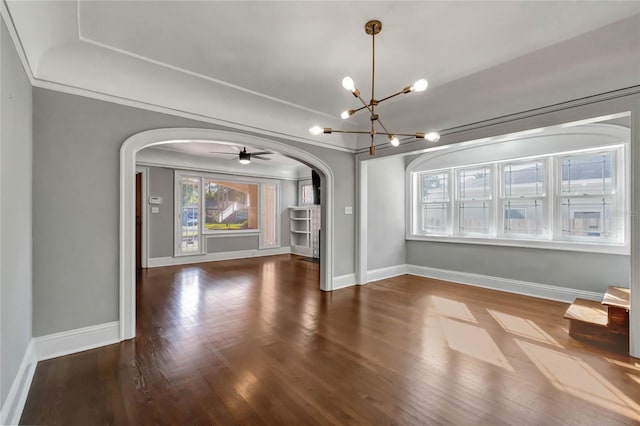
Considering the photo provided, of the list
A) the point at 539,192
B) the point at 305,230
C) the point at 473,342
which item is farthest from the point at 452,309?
the point at 305,230

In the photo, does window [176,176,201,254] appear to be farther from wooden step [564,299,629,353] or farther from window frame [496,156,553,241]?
wooden step [564,299,629,353]

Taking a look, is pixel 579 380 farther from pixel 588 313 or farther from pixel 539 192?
pixel 539 192

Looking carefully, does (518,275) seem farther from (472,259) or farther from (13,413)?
(13,413)

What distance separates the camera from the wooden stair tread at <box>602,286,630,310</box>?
2930 mm

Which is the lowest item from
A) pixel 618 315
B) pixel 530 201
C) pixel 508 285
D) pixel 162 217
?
pixel 508 285

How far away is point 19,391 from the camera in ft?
6.20

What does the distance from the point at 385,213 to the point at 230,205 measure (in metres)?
4.63

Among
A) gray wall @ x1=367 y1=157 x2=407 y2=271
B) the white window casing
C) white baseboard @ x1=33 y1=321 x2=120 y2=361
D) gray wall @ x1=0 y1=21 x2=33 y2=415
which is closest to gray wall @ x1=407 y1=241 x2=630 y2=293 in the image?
the white window casing

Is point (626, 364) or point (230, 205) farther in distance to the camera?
point (230, 205)

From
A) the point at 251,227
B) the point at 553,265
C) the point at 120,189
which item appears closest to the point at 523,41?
the point at 553,265

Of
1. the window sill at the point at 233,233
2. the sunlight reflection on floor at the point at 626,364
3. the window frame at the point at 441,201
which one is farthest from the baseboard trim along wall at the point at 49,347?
the window frame at the point at 441,201

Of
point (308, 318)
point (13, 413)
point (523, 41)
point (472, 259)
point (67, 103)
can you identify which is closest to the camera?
point (13, 413)

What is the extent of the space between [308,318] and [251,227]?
554 cm

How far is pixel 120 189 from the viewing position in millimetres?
2941
